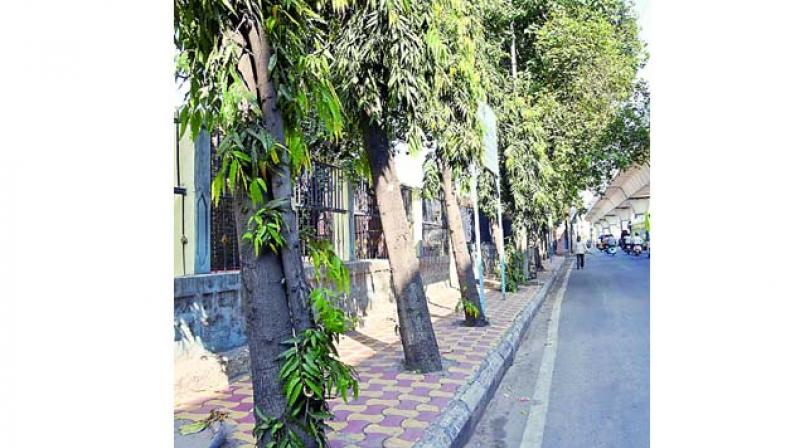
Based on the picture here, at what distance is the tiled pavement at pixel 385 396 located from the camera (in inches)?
151

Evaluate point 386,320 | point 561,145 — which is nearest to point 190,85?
point 386,320

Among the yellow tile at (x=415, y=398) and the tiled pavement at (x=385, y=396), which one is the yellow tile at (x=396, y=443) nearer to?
the tiled pavement at (x=385, y=396)

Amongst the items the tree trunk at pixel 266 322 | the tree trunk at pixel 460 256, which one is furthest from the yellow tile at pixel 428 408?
the tree trunk at pixel 460 256

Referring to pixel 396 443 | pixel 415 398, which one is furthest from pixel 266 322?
pixel 415 398

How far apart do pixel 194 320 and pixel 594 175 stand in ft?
48.7

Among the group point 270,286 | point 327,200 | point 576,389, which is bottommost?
point 576,389

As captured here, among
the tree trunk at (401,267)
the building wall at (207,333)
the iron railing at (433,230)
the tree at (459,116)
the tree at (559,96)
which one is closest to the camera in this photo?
the building wall at (207,333)

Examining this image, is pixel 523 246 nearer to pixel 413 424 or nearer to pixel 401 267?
pixel 401 267

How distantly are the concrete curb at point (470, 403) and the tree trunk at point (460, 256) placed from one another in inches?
35.7

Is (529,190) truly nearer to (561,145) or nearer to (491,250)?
(561,145)

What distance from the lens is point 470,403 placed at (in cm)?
451

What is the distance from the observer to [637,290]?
567 inches

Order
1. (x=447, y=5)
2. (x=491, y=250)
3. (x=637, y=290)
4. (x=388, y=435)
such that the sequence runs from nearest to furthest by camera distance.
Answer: (x=388, y=435)
(x=447, y=5)
(x=637, y=290)
(x=491, y=250)

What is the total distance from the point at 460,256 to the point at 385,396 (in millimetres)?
4008
